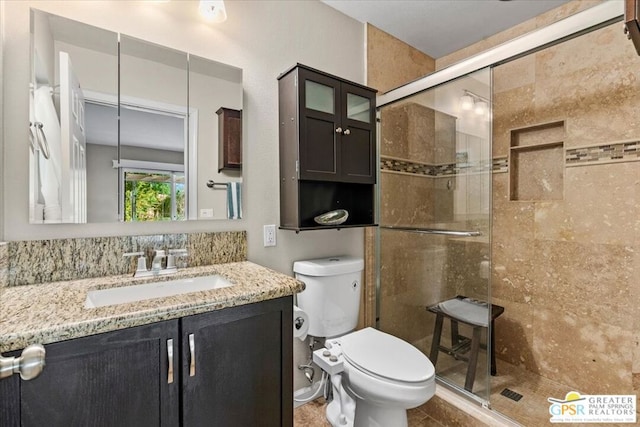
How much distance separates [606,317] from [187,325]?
88.1 inches

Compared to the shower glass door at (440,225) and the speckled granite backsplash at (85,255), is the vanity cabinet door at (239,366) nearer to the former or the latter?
the speckled granite backsplash at (85,255)

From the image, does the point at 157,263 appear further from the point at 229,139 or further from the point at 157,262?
the point at 229,139

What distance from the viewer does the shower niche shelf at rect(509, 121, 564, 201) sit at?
6.59 feet

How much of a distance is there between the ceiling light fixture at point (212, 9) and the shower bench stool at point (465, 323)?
2017 millimetres

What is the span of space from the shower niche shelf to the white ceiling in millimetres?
735

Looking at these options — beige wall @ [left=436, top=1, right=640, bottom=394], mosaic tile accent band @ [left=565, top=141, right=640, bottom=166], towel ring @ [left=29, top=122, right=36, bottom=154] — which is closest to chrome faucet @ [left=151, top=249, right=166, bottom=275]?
towel ring @ [left=29, top=122, right=36, bottom=154]

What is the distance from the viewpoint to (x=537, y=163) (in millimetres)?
2113

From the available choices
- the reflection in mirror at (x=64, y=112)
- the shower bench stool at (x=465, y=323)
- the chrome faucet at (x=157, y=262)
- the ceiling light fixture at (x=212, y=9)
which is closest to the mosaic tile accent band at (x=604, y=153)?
the shower bench stool at (x=465, y=323)

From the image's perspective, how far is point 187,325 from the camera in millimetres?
910

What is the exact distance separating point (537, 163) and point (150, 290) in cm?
243

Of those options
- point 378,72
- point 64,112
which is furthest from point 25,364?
point 378,72

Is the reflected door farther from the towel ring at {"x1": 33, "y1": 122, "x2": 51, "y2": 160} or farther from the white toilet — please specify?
the white toilet

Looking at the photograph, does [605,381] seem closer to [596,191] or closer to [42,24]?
[596,191]

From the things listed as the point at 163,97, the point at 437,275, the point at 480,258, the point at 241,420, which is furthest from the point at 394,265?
the point at 163,97
